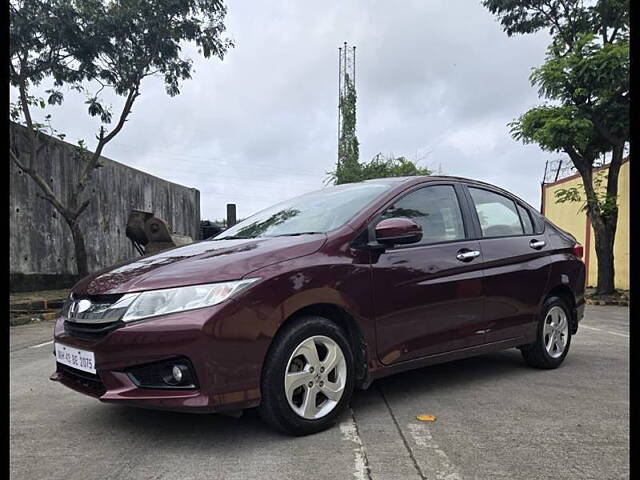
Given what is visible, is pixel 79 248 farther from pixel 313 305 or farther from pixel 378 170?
pixel 378 170

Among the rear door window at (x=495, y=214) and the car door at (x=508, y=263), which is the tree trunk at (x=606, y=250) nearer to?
→ the car door at (x=508, y=263)

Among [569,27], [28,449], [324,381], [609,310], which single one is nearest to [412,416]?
[324,381]

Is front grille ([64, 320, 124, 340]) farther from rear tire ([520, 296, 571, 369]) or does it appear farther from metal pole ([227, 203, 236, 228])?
metal pole ([227, 203, 236, 228])

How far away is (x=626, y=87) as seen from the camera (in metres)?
10.5

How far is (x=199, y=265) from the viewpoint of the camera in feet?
9.50

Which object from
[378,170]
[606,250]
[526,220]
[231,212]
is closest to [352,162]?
[378,170]

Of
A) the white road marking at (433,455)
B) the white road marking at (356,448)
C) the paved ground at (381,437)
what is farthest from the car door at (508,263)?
the white road marking at (356,448)

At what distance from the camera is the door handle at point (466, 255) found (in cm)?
379

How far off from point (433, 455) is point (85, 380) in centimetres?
191

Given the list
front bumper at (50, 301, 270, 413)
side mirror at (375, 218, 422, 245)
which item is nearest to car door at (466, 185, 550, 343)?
Answer: side mirror at (375, 218, 422, 245)

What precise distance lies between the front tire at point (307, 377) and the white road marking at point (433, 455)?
44 cm

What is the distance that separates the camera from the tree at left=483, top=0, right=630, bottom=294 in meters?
10.3

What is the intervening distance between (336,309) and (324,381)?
0.42 meters

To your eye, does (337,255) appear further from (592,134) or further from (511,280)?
(592,134)
